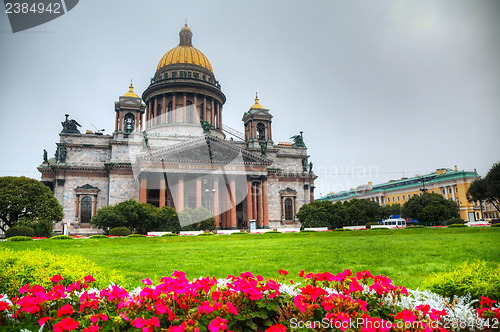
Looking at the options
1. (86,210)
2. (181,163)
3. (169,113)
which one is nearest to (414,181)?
(169,113)

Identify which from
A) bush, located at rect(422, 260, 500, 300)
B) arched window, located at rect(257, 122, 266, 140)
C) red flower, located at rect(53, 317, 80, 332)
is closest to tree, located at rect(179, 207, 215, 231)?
arched window, located at rect(257, 122, 266, 140)

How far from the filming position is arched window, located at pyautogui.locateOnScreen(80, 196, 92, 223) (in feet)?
158

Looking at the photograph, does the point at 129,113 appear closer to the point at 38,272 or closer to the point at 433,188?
the point at 38,272

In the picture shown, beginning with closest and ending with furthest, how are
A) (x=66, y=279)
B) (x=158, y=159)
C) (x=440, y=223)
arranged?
(x=66, y=279) → (x=158, y=159) → (x=440, y=223)

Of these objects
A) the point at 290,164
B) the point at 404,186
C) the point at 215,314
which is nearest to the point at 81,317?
the point at 215,314

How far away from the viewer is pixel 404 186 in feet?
332

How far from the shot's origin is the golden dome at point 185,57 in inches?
2559

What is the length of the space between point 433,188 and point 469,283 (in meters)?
96.6

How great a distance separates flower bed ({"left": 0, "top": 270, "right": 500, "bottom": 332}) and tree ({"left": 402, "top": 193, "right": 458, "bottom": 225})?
50.4 metres

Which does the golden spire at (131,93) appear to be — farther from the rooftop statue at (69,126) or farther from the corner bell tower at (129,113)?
the rooftop statue at (69,126)

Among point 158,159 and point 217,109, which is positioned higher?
point 217,109

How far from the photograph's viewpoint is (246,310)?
4809mm

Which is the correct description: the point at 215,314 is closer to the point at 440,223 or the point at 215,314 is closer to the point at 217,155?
the point at 217,155

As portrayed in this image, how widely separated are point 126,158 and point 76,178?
24.3ft
